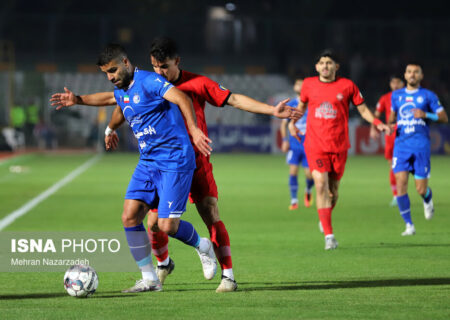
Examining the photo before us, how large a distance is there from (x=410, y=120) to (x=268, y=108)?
551 centimetres

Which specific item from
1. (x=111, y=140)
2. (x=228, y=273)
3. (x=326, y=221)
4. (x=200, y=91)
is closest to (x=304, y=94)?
(x=326, y=221)

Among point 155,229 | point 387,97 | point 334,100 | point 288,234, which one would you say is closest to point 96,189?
point 387,97

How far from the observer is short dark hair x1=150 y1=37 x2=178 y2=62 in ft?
25.0

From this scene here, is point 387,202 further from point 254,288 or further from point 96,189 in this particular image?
point 254,288

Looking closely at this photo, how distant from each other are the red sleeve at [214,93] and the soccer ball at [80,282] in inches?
65.2

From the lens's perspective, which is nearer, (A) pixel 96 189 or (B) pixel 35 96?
(A) pixel 96 189

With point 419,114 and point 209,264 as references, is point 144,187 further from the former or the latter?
point 419,114

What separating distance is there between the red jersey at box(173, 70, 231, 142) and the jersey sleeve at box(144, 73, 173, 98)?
0.50 meters

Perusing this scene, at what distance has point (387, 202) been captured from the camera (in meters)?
17.1

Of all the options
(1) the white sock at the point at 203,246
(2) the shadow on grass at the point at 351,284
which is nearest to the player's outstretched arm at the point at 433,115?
(2) the shadow on grass at the point at 351,284

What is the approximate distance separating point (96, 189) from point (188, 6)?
3665cm

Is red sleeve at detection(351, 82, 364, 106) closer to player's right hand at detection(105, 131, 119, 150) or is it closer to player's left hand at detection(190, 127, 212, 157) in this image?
player's right hand at detection(105, 131, 119, 150)

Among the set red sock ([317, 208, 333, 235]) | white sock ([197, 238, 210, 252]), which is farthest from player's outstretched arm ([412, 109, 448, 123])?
white sock ([197, 238, 210, 252])

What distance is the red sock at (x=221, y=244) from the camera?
7.84 metres
